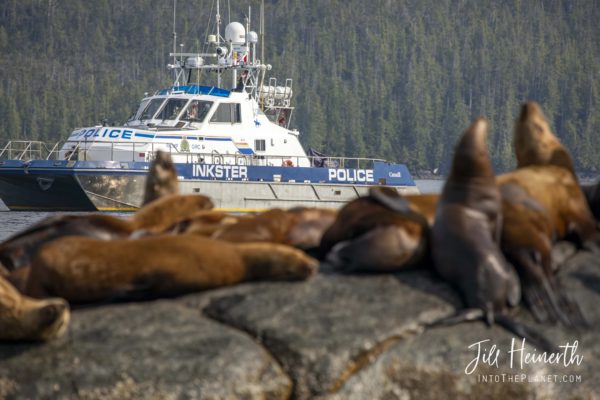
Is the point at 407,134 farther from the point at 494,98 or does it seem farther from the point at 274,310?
the point at 274,310

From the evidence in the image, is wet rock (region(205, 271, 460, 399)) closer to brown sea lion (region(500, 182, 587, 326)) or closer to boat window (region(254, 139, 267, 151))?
brown sea lion (region(500, 182, 587, 326))

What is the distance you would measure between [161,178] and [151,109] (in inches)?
810

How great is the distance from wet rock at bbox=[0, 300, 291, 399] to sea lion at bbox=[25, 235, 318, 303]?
0.30 meters

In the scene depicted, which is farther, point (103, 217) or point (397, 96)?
point (397, 96)

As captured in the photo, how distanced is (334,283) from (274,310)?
14.7 inches

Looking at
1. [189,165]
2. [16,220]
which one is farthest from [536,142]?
[189,165]

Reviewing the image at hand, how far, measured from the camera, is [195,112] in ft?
87.2

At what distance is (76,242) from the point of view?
5.00 metres

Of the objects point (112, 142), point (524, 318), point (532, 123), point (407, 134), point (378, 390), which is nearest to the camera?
point (378, 390)

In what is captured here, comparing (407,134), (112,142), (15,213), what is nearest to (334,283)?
(112,142)

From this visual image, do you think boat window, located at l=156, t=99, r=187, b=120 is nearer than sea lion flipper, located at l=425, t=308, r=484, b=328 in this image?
No

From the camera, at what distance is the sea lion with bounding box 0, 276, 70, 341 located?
4586 mm

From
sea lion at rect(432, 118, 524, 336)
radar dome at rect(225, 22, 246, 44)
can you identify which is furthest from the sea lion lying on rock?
radar dome at rect(225, 22, 246, 44)
